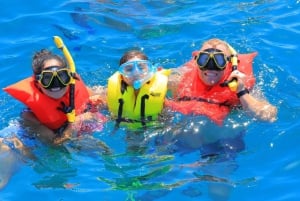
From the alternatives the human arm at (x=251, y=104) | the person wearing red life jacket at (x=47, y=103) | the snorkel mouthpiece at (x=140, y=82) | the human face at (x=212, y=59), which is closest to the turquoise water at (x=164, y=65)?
the person wearing red life jacket at (x=47, y=103)

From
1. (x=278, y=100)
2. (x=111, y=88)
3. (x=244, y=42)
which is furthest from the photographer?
(x=244, y=42)

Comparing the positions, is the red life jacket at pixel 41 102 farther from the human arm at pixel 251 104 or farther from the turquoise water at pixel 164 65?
the human arm at pixel 251 104

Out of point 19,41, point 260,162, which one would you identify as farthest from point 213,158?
point 19,41

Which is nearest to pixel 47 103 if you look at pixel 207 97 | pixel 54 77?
pixel 54 77

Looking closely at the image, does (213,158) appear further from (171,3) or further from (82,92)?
(171,3)

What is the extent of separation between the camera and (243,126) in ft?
22.7

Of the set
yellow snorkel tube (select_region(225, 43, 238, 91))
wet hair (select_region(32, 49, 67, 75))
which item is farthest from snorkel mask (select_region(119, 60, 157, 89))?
yellow snorkel tube (select_region(225, 43, 238, 91))

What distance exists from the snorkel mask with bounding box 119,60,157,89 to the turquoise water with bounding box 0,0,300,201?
644 millimetres

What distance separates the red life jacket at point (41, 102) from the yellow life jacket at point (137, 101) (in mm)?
452

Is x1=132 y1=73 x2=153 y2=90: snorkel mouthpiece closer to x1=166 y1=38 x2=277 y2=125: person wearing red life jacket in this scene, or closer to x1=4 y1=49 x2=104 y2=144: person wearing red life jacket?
x1=166 y1=38 x2=277 y2=125: person wearing red life jacket

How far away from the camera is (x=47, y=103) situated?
6820 mm

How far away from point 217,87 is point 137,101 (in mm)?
986

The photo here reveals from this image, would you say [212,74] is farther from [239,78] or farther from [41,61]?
[41,61]

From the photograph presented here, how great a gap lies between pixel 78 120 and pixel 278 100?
2.62 meters
